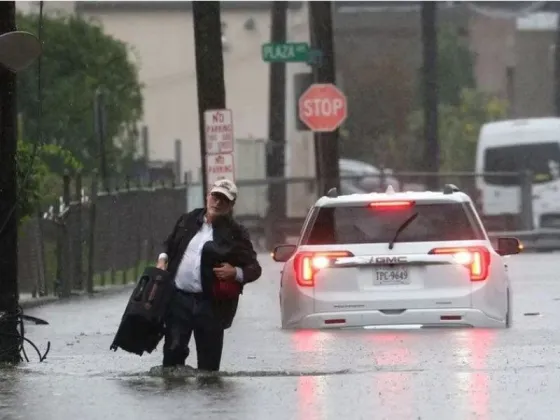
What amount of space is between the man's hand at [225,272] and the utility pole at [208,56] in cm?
1022

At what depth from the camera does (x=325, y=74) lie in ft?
103

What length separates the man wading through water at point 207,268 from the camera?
1283 cm

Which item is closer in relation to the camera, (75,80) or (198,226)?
(198,226)

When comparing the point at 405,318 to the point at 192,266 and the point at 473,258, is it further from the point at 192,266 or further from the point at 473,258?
the point at 192,266

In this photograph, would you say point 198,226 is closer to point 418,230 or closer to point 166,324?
point 166,324

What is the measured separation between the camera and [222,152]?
2341cm

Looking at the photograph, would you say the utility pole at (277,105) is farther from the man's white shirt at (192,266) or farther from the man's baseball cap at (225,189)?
the man's baseball cap at (225,189)

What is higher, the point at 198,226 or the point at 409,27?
the point at 409,27

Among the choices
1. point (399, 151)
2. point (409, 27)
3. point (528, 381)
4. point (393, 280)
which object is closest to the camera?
point (528, 381)

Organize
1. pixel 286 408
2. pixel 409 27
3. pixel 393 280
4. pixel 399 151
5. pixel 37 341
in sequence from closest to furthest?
pixel 286 408 → pixel 393 280 → pixel 37 341 → pixel 399 151 → pixel 409 27

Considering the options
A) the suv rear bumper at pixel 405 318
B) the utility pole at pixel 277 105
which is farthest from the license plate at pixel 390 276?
the utility pole at pixel 277 105

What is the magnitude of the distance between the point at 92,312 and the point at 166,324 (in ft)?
31.8

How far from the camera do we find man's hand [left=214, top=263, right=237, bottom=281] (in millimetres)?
12742

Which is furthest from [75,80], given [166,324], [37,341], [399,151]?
[166,324]
